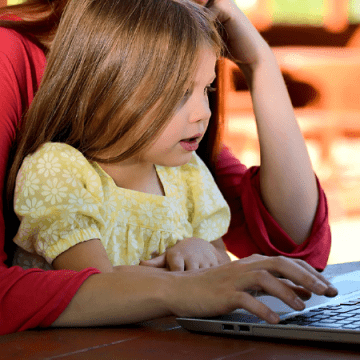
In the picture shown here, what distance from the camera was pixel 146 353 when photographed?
1.72 ft

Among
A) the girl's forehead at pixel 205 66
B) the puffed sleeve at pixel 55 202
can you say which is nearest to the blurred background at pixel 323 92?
the girl's forehead at pixel 205 66

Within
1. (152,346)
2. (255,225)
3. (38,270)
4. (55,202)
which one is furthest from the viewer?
Result: (255,225)

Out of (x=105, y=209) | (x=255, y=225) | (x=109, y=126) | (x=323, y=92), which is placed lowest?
(x=323, y=92)

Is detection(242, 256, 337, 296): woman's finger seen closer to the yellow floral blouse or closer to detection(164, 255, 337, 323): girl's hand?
detection(164, 255, 337, 323): girl's hand

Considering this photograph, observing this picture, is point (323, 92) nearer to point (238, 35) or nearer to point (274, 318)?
point (238, 35)

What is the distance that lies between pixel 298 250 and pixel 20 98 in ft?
1.95

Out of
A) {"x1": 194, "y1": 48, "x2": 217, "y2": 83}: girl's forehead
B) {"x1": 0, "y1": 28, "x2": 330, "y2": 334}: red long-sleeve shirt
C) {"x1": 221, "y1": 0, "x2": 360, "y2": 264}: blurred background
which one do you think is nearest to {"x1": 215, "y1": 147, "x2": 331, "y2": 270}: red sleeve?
{"x1": 0, "y1": 28, "x2": 330, "y2": 334}: red long-sleeve shirt

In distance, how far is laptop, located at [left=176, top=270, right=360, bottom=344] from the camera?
0.52m

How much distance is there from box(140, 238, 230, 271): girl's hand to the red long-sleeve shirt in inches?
8.2

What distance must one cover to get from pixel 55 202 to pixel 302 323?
1.29ft

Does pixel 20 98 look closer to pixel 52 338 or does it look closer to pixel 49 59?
pixel 49 59

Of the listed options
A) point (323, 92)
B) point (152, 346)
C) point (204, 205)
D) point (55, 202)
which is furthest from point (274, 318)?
point (323, 92)

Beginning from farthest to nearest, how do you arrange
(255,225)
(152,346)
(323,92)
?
1. (323,92)
2. (255,225)
3. (152,346)

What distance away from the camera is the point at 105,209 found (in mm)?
895
